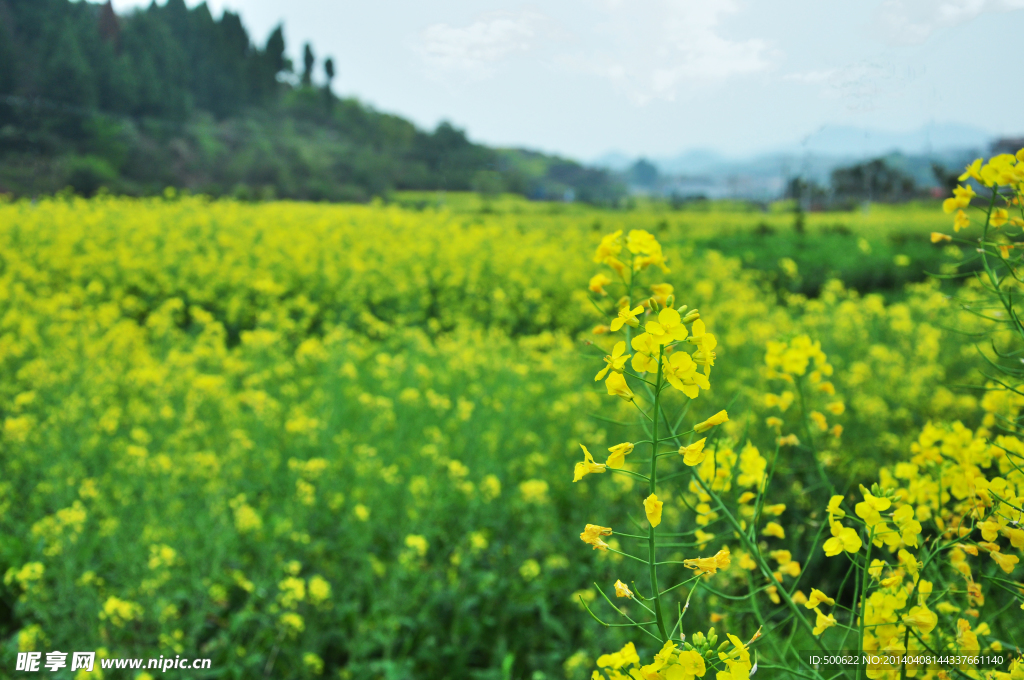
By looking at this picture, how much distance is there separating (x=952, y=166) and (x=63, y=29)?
1097 cm

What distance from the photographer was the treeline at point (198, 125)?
9602 mm

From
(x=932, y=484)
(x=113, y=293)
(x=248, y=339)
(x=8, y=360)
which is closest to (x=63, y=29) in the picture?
(x=113, y=293)

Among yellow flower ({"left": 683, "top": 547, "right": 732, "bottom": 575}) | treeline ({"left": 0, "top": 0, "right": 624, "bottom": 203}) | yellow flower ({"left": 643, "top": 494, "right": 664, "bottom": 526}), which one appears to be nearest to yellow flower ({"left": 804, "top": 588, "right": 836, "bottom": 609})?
yellow flower ({"left": 683, "top": 547, "right": 732, "bottom": 575})

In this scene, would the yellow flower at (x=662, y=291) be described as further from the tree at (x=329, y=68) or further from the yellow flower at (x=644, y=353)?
the tree at (x=329, y=68)

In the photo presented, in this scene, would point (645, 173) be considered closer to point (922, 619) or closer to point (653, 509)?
point (922, 619)

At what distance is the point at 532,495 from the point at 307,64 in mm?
22772

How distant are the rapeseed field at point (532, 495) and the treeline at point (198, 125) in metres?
6.64

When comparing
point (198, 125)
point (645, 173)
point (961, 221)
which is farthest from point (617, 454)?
point (198, 125)

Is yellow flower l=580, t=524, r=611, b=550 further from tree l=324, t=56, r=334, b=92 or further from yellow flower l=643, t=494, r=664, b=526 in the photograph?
tree l=324, t=56, r=334, b=92

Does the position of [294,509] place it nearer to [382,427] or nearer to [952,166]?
[382,427]

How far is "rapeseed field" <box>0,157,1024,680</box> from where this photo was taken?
2.74 feet

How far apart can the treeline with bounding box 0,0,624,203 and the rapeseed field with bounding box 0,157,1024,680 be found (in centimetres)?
664

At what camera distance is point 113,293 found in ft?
19.6

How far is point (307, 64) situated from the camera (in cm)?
2148
